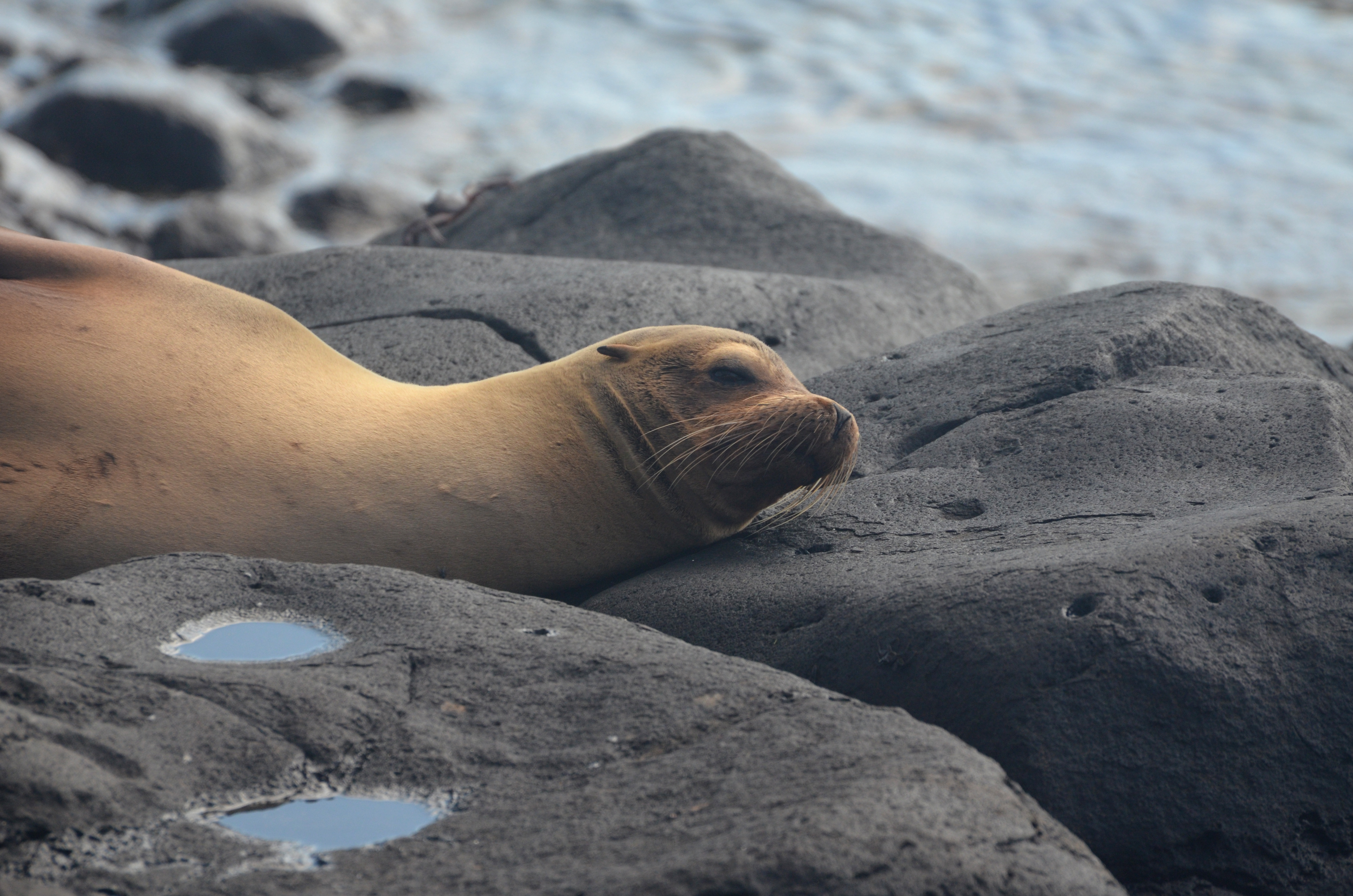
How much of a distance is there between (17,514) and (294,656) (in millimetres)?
870

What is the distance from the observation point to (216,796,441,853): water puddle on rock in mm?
1918

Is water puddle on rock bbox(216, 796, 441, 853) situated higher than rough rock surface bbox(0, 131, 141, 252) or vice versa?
water puddle on rock bbox(216, 796, 441, 853)

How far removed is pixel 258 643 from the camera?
2516 mm

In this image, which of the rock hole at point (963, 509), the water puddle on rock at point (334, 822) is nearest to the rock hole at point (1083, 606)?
the rock hole at point (963, 509)

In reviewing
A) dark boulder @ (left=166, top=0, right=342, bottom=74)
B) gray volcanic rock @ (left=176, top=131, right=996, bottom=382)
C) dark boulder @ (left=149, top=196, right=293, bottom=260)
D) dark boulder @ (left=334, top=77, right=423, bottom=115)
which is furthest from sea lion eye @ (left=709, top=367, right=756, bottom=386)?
dark boulder @ (left=166, top=0, right=342, bottom=74)

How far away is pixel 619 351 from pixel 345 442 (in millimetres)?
807

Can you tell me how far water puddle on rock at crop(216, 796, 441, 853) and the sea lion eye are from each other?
1868mm

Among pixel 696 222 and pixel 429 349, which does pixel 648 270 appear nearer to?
pixel 429 349

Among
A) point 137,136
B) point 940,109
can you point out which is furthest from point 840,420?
point 940,109

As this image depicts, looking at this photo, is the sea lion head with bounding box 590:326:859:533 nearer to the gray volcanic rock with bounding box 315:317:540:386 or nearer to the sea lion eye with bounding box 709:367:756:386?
the sea lion eye with bounding box 709:367:756:386

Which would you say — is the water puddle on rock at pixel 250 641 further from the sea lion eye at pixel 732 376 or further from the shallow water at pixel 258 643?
the sea lion eye at pixel 732 376

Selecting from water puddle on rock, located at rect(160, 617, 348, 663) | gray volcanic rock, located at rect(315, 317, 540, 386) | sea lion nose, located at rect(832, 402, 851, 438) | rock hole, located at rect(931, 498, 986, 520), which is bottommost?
gray volcanic rock, located at rect(315, 317, 540, 386)

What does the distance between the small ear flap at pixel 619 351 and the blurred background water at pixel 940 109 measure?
7.14m

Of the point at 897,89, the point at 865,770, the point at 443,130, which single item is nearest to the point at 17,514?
the point at 865,770
